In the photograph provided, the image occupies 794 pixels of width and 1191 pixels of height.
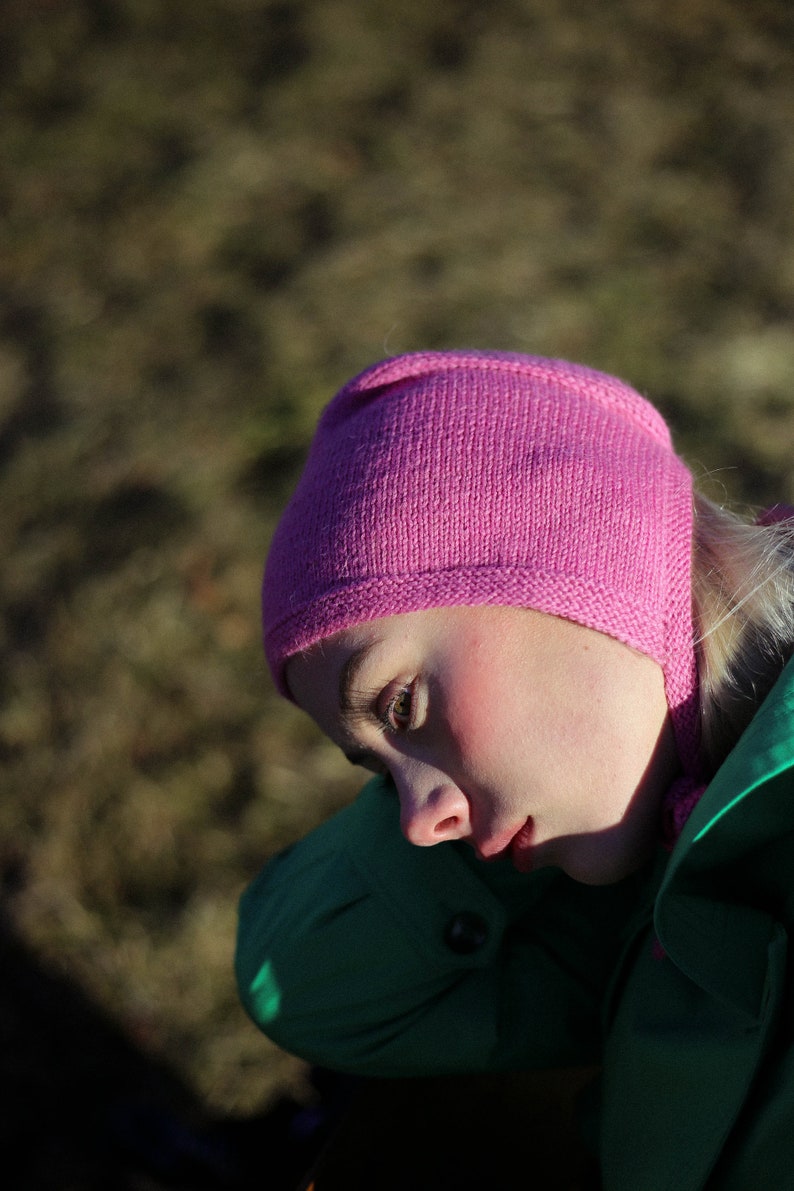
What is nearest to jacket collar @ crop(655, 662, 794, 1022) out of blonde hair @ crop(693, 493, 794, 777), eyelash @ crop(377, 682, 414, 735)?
blonde hair @ crop(693, 493, 794, 777)

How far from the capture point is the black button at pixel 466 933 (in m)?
1.70

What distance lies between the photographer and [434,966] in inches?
66.9

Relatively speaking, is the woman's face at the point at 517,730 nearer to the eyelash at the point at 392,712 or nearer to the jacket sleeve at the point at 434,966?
the eyelash at the point at 392,712

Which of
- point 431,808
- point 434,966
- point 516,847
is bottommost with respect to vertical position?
point 434,966

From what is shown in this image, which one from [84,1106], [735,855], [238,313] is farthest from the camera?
[238,313]

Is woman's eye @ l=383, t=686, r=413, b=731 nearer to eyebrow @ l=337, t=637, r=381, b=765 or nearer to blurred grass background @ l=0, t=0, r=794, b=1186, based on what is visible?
eyebrow @ l=337, t=637, r=381, b=765

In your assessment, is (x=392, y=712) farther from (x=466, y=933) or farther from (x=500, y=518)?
(x=466, y=933)

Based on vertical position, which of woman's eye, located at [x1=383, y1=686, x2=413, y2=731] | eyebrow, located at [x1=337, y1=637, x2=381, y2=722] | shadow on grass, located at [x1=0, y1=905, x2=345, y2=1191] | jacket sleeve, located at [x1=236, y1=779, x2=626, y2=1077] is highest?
eyebrow, located at [x1=337, y1=637, x2=381, y2=722]

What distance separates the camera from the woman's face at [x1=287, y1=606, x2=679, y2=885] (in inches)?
55.1

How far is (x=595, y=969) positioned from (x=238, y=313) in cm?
328

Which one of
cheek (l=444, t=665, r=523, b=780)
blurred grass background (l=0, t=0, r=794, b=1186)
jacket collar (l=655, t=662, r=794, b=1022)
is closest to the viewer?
jacket collar (l=655, t=662, r=794, b=1022)

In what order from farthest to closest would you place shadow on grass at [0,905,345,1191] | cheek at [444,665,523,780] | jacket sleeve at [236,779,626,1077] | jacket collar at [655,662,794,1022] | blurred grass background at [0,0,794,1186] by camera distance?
blurred grass background at [0,0,794,1186] < shadow on grass at [0,905,345,1191] < jacket sleeve at [236,779,626,1077] < cheek at [444,665,523,780] < jacket collar at [655,662,794,1022]

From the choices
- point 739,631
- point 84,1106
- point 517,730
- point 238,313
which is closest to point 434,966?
point 517,730

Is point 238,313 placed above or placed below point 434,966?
below
